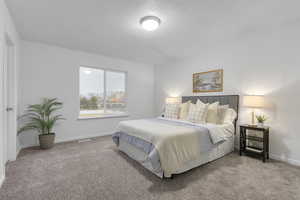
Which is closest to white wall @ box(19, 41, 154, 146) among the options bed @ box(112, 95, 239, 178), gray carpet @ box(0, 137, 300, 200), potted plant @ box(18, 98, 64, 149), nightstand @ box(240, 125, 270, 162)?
potted plant @ box(18, 98, 64, 149)

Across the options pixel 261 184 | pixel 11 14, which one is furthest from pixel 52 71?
pixel 261 184

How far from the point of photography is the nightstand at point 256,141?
2.47 metres

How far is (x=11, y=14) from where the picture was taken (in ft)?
7.49

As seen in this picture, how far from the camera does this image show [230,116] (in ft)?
9.86

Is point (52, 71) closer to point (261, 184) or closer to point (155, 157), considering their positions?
point (155, 157)

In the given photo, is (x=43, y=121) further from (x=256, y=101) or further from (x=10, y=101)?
(x=256, y=101)

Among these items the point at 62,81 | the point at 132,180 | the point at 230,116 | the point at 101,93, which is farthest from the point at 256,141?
the point at 62,81

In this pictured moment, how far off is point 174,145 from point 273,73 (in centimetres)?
246

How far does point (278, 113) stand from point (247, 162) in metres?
1.10

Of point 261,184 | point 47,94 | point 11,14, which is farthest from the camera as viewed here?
point 47,94

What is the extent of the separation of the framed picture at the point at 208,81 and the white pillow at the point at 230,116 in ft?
2.10

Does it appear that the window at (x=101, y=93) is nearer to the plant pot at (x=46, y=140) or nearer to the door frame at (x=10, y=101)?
the plant pot at (x=46, y=140)

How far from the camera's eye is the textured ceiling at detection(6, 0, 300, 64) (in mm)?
2090

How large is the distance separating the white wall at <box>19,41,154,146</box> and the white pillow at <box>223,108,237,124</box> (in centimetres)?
297
